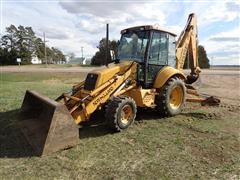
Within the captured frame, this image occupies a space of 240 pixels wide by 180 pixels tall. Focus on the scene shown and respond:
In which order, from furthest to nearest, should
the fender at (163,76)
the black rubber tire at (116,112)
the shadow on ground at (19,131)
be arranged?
the fender at (163,76)
the black rubber tire at (116,112)
the shadow on ground at (19,131)

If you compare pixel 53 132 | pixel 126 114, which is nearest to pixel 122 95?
pixel 126 114

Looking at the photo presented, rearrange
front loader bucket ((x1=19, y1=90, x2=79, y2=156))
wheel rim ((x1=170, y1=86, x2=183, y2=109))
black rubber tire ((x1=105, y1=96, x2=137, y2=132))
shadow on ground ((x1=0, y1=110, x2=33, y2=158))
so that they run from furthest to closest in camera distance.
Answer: wheel rim ((x1=170, y1=86, x2=183, y2=109)), black rubber tire ((x1=105, y1=96, x2=137, y2=132)), shadow on ground ((x1=0, y1=110, x2=33, y2=158)), front loader bucket ((x1=19, y1=90, x2=79, y2=156))

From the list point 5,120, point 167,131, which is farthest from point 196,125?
point 5,120

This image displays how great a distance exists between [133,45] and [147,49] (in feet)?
1.73

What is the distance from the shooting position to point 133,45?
28.9 ft

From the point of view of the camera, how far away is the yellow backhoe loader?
6348 mm

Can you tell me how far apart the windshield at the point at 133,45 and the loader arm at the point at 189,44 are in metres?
1.91

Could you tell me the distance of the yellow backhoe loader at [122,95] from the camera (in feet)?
20.8

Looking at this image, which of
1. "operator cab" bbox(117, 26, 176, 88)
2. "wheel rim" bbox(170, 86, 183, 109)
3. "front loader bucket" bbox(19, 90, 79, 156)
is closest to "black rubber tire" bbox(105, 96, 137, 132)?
"front loader bucket" bbox(19, 90, 79, 156)

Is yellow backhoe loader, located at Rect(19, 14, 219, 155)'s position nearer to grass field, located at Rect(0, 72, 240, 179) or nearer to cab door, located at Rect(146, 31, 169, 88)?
cab door, located at Rect(146, 31, 169, 88)

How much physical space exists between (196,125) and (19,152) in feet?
14.3

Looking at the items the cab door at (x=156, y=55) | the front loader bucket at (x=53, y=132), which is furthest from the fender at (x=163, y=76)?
the front loader bucket at (x=53, y=132)

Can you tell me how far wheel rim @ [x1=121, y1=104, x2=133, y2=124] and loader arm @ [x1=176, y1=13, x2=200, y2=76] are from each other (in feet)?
10.5

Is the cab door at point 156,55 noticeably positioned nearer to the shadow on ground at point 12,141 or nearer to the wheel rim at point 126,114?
the wheel rim at point 126,114
